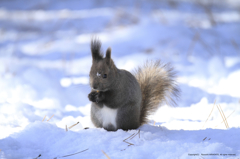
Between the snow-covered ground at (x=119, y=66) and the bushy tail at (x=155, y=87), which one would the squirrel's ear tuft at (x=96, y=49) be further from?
the bushy tail at (x=155, y=87)

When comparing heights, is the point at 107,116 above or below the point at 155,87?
below

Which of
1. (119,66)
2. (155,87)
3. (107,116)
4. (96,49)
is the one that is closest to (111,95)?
(107,116)

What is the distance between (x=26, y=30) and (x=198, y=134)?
4617 millimetres

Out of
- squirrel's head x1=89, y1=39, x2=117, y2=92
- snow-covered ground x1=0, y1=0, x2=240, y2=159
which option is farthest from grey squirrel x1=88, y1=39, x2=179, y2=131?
snow-covered ground x1=0, y1=0, x2=240, y2=159

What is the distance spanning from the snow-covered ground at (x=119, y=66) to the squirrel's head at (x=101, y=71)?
26 cm

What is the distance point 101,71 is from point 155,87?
2.12 ft

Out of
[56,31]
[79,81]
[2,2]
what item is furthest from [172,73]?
[2,2]

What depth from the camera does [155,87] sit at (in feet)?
6.99

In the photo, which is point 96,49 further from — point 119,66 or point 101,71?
point 119,66

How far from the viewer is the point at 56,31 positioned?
5230 mm

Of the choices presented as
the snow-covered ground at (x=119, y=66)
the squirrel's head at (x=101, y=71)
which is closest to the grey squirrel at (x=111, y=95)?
the squirrel's head at (x=101, y=71)

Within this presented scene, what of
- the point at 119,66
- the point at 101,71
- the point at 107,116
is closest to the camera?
the point at 101,71

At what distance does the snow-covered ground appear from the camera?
1354 millimetres

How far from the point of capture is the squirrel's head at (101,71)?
1659 mm
